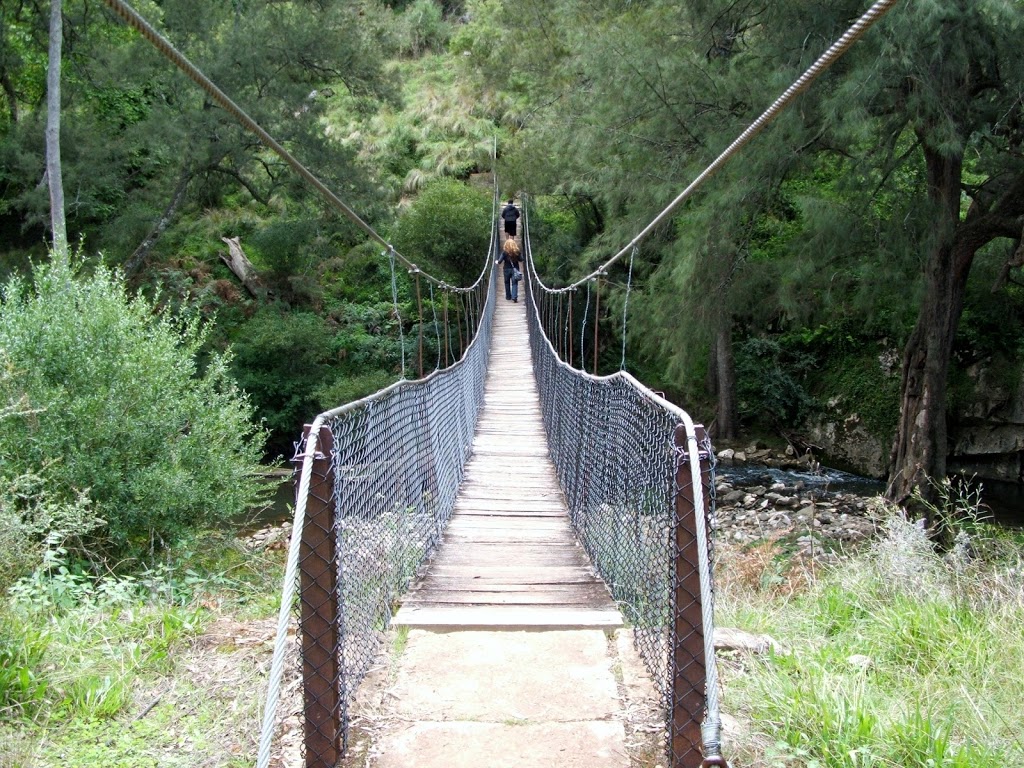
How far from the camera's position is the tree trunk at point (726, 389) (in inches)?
A: 417

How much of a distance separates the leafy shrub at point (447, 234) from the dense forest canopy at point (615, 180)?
0.06m

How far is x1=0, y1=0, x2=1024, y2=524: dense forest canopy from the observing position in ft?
18.6

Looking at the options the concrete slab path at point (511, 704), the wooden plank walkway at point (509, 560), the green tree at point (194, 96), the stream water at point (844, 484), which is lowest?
the stream water at point (844, 484)

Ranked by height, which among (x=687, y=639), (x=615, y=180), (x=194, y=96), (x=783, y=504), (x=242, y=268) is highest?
(x=194, y=96)

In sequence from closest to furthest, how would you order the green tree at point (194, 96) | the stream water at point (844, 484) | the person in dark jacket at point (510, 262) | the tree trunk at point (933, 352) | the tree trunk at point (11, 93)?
1. the tree trunk at point (933, 352)
2. the stream water at point (844, 484)
3. the green tree at point (194, 96)
4. the person in dark jacket at point (510, 262)
5. the tree trunk at point (11, 93)

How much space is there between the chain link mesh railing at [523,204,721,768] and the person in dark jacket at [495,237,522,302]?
7267 mm

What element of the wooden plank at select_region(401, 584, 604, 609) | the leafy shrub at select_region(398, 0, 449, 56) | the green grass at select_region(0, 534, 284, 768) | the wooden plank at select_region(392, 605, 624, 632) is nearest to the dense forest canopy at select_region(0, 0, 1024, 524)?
the leafy shrub at select_region(398, 0, 449, 56)

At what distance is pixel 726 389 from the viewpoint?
35.4 feet

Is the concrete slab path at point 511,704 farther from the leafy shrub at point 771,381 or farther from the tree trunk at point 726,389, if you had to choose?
the leafy shrub at point 771,381

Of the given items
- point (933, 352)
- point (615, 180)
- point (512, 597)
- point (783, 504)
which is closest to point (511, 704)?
point (512, 597)

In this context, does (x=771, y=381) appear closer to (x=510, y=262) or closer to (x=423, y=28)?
(x=510, y=262)

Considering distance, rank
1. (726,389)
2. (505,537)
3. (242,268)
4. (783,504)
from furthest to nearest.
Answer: (242,268) < (726,389) < (783,504) < (505,537)

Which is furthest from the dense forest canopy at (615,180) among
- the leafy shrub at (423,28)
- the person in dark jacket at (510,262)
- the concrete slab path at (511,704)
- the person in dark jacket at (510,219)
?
the concrete slab path at (511,704)

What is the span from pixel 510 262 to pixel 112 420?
6861 millimetres
